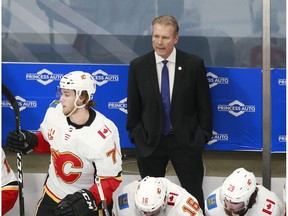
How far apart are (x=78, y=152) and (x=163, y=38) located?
0.93 m

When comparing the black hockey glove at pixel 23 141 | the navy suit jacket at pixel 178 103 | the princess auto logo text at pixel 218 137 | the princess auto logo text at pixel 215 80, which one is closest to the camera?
the black hockey glove at pixel 23 141

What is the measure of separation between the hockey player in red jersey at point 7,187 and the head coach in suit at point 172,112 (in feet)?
2.71

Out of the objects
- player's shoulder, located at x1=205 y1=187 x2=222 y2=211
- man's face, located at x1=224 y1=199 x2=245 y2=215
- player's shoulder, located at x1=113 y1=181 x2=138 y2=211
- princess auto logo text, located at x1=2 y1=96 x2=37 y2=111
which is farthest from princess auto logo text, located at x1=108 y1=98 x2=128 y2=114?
man's face, located at x1=224 y1=199 x2=245 y2=215

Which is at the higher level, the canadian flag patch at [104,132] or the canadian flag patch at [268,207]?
the canadian flag patch at [104,132]

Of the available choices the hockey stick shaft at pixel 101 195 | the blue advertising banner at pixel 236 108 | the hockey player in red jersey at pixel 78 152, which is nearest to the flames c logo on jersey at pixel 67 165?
the hockey player in red jersey at pixel 78 152

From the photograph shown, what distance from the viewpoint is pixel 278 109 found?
470 cm

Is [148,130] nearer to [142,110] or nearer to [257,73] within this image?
Result: [142,110]

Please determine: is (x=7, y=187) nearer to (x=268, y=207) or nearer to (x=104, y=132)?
(x=104, y=132)

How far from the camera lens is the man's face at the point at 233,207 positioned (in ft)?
11.9

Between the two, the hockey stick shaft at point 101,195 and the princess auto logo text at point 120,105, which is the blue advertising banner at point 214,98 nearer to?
the princess auto logo text at point 120,105

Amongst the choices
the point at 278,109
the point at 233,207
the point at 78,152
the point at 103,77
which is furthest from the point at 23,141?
the point at 278,109

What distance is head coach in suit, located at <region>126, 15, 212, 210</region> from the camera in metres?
4.20

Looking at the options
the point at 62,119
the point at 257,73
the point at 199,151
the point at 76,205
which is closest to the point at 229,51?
the point at 257,73

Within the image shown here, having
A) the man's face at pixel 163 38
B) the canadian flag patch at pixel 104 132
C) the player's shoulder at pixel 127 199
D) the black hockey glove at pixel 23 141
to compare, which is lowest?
the player's shoulder at pixel 127 199
